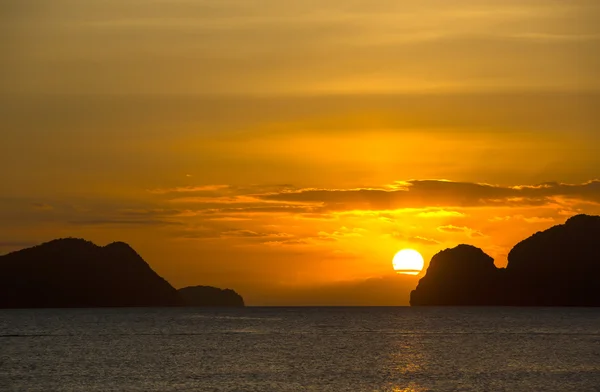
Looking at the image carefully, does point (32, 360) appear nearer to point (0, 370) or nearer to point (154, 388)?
point (0, 370)

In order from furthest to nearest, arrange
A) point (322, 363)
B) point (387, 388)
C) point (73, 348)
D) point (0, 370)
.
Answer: point (73, 348), point (322, 363), point (0, 370), point (387, 388)

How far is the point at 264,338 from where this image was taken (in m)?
188

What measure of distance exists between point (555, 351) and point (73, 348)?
266 feet

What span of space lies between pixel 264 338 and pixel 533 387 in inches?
3934

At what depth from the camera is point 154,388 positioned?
93.2m

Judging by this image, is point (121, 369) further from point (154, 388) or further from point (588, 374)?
point (588, 374)

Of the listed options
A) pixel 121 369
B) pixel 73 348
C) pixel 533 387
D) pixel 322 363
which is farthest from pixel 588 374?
pixel 73 348

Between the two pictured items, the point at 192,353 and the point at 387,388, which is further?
the point at 192,353

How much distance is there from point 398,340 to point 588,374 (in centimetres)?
7713

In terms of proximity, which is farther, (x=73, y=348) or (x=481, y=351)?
(x=73, y=348)

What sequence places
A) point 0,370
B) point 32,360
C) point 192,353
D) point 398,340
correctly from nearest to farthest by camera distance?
1. point 0,370
2. point 32,360
3. point 192,353
4. point 398,340

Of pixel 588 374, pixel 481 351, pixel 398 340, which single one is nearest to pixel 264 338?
pixel 398 340

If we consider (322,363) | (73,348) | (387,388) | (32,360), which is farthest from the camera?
(73,348)

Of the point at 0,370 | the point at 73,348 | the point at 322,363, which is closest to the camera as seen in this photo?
the point at 0,370
